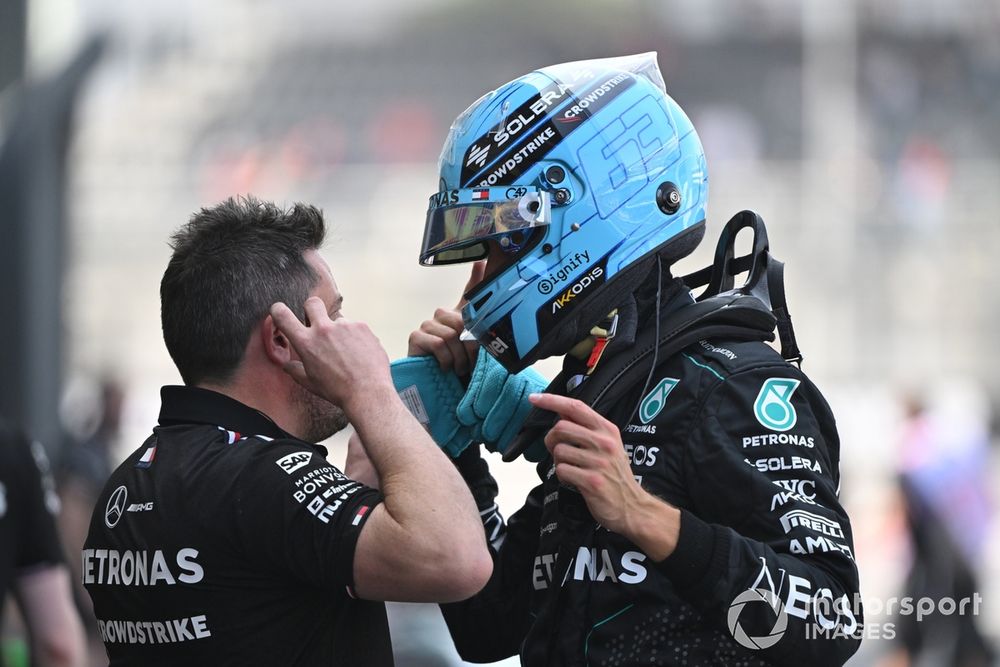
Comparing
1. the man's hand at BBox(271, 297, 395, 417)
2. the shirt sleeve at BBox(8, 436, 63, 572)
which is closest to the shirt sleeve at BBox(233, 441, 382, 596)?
the man's hand at BBox(271, 297, 395, 417)

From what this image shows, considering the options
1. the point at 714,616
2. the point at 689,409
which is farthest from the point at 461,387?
the point at 714,616

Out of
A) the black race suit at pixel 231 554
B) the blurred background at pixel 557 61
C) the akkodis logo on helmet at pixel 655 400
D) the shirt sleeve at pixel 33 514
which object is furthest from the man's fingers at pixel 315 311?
the blurred background at pixel 557 61

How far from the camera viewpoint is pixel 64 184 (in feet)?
27.2

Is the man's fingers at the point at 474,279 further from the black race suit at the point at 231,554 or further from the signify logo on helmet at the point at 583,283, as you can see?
the black race suit at the point at 231,554

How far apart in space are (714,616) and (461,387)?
33.7 inches

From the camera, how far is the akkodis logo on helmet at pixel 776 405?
2.01m

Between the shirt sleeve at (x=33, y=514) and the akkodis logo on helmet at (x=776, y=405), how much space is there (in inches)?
95.6

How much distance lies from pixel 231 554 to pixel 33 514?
1833 mm

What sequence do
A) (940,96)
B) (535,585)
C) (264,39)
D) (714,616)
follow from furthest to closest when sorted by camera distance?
1. (264,39)
2. (940,96)
3. (535,585)
4. (714,616)

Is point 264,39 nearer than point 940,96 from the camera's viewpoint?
No

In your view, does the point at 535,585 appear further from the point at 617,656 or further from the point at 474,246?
the point at 474,246

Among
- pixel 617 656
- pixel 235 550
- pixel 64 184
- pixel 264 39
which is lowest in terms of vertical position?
pixel 617 656

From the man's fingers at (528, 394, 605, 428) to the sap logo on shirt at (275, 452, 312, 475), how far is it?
1.46 feet

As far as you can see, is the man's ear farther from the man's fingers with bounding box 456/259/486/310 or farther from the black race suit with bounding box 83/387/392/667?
the man's fingers with bounding box 456/259/486/310
